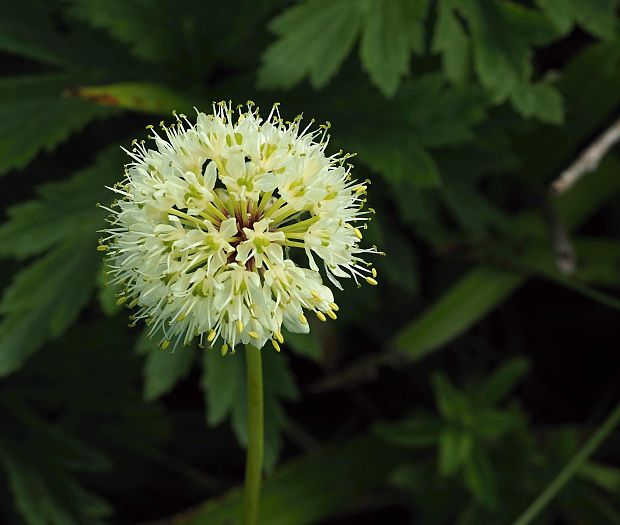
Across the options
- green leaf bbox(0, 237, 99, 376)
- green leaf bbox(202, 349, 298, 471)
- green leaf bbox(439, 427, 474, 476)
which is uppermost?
green leaf bbox(0, 237, 99, 376)

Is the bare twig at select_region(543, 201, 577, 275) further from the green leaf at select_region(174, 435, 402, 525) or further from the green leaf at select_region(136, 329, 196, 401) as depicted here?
the green leaf at select_region(136, 329, 196, 401)

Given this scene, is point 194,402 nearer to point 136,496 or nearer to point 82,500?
point 136,496

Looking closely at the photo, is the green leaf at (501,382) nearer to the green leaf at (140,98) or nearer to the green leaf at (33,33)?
the green leaf at (140,98)

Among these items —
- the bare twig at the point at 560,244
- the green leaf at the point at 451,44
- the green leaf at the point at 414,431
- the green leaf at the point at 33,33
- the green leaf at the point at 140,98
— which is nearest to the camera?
the green leaf at the point at 140,98

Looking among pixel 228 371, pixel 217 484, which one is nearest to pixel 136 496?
pixel 217 484

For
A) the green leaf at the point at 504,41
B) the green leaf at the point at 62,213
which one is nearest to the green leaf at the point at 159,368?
the green leaf at the point at 62,213

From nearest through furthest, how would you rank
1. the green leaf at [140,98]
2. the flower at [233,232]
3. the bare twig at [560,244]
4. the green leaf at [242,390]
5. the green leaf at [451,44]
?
1. the flower at [233,232]
2. the green leaf at [140,98]
3. the green leaf at [242,390]
4. the green leaf at [451,44]
5. the bare twig at [560,244]

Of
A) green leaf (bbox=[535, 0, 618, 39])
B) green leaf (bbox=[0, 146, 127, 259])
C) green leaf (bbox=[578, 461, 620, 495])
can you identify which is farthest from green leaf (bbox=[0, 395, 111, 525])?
green leaf (bbox=[535, 0, 618, 39])

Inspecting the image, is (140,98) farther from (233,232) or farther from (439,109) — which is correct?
(233,232)
